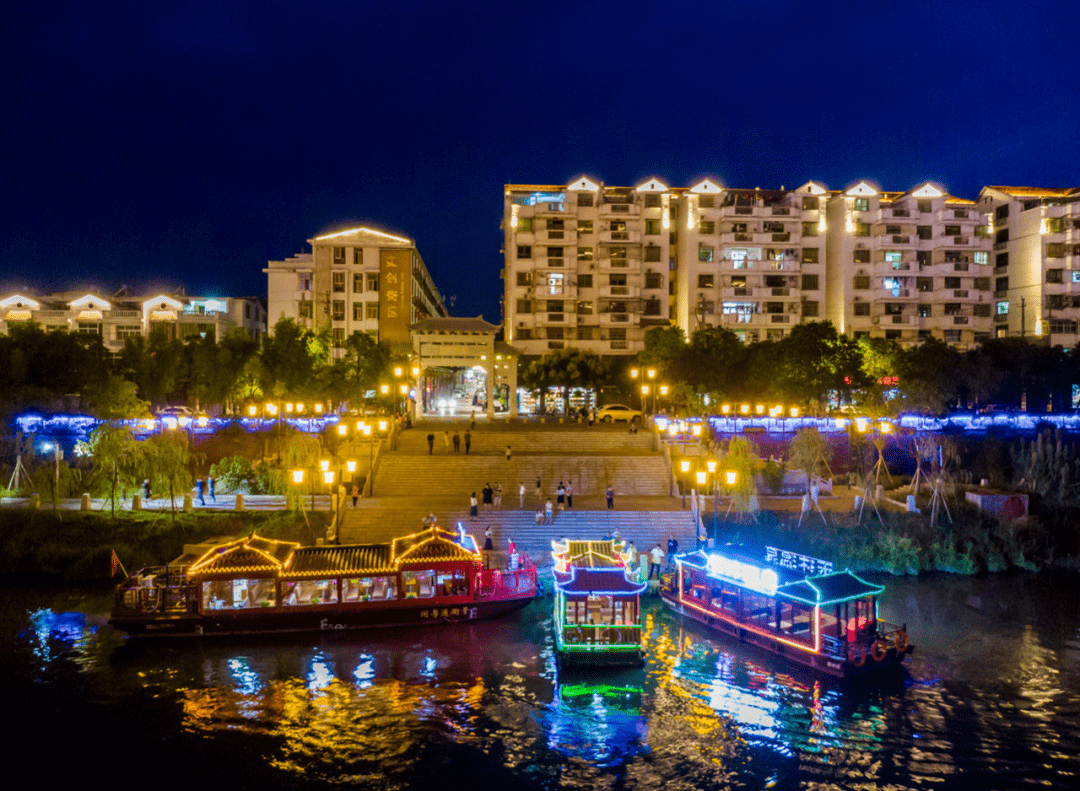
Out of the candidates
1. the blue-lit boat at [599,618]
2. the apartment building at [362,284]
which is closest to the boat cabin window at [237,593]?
the blue-lit boat at [599,618]

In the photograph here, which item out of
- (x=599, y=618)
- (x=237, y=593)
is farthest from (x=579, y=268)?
(x=599, y=618)

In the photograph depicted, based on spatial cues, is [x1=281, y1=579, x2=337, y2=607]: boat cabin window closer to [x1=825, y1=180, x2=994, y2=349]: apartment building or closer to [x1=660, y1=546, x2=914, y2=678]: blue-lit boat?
[x1=660, y1=546, x2=914, y2=678]: blue-lit boat

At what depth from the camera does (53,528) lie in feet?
89.5

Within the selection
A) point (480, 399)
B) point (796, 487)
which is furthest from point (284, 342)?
point (796, 487)

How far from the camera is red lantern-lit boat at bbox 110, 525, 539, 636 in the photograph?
20.3 metres

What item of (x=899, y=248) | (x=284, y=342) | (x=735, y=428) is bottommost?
(x=735, y=428)

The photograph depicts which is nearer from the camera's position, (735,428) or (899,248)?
(735,428)

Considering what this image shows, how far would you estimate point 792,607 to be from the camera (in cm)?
1950

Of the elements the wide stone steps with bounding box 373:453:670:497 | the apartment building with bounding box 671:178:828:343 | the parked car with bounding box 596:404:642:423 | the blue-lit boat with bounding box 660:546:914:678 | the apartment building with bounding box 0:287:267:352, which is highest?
the apartment building with bounding box 671:178:828:343

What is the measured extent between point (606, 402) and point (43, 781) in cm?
4359

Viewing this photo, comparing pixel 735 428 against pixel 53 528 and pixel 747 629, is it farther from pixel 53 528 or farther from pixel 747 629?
pixel 53 528

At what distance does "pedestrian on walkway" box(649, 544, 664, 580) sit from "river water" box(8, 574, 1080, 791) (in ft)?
9.99

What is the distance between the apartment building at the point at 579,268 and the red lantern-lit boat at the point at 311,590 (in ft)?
132

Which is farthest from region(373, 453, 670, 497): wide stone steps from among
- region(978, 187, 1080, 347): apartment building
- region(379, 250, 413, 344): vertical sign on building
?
region(978, 187, 1080, 347): apartment building
